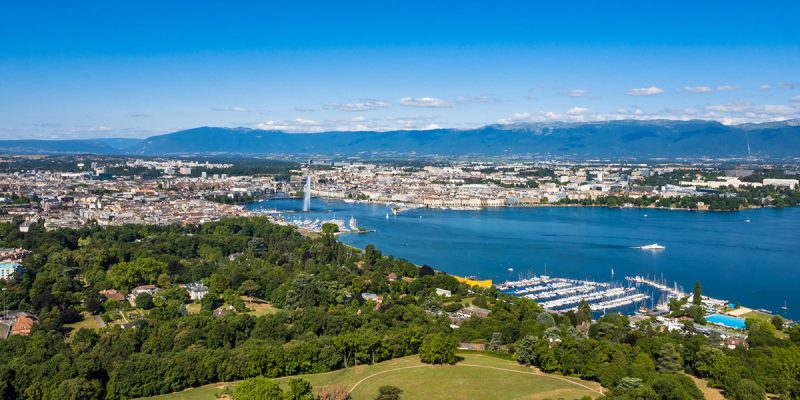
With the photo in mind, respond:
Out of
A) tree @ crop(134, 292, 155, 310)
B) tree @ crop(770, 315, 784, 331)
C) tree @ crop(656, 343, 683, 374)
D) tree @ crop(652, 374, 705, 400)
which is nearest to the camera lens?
tree @ crop(652, 374, 705, 400)

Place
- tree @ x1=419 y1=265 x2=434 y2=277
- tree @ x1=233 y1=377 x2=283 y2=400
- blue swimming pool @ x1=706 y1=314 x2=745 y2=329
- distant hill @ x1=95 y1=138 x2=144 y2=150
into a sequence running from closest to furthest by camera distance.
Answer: tree @ x1=233 y1=377 x2=283 y2=400, blue swimming pool @ x1=706 y1=314 x2=745 y2=329, tree @ x1=419 y1=265 x2=434 y2=277, distant hill @ x1=95 y1=138 x2=144 y2=150

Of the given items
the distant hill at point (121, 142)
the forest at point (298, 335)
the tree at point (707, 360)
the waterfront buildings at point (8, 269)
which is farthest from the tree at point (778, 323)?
the distant hill at point (121, 142)

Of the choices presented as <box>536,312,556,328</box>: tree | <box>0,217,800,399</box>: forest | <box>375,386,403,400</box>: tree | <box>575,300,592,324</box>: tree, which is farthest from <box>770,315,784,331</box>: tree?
<box>375,386,403,400</box>: tree

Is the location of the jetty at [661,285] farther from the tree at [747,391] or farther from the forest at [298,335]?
the tree at [747,391]

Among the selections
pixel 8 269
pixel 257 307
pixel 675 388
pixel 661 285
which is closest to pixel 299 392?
pixel 675 388

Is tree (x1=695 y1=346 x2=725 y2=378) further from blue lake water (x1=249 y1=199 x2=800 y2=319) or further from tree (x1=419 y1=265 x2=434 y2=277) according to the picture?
tree (x1=419 y1=265 x2=434 y2=277)

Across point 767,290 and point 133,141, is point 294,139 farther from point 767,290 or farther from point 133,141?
point 767,290

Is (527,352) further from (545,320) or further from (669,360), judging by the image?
(545,320)
